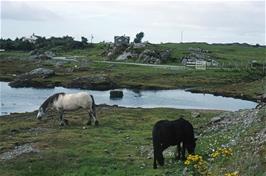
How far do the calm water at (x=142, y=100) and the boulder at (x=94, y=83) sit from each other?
2606 mm

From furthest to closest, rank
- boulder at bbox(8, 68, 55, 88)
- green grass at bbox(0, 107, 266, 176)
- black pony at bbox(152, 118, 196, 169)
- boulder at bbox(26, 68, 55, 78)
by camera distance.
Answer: boulder at bbox(26, 68, 55, 78) < boulder at bbox(8, 68, 55, 88) < black pony at bbox(152, 118, 196, 169) < green grass at bbox(0, 107, 266, 176)

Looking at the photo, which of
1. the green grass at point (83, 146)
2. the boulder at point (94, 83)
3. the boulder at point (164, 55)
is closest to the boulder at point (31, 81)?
the boulder at point (94, 83)

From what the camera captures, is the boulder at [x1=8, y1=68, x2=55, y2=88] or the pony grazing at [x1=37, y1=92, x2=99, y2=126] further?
the boulder at [x1=8, y1=68, x2=55, y2=88]

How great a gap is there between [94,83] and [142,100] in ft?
47.6

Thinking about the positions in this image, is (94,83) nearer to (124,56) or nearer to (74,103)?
(74,103)

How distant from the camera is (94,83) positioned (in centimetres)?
7569

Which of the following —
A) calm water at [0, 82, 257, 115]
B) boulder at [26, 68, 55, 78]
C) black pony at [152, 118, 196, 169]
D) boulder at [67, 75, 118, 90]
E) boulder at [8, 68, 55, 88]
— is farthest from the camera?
boulder at [26, 68, 55, 78]

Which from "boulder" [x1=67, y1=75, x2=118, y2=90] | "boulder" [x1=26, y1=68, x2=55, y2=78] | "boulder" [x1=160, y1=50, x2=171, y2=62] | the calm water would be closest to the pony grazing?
the calm water

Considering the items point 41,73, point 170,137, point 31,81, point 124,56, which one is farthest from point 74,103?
point 124,56

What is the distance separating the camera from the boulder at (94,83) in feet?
Result: 247

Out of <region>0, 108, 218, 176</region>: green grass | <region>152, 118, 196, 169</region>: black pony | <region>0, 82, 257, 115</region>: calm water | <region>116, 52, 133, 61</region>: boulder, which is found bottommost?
<region>0, 82, 257, 115</region>: calm water

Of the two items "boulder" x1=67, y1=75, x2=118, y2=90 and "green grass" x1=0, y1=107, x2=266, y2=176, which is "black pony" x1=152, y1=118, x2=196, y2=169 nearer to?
"green grass" x1=0, y1=107, x2=266, y2=176

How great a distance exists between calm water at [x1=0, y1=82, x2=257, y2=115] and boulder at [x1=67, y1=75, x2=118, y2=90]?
261 cm

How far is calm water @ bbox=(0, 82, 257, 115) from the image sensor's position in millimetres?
57125
